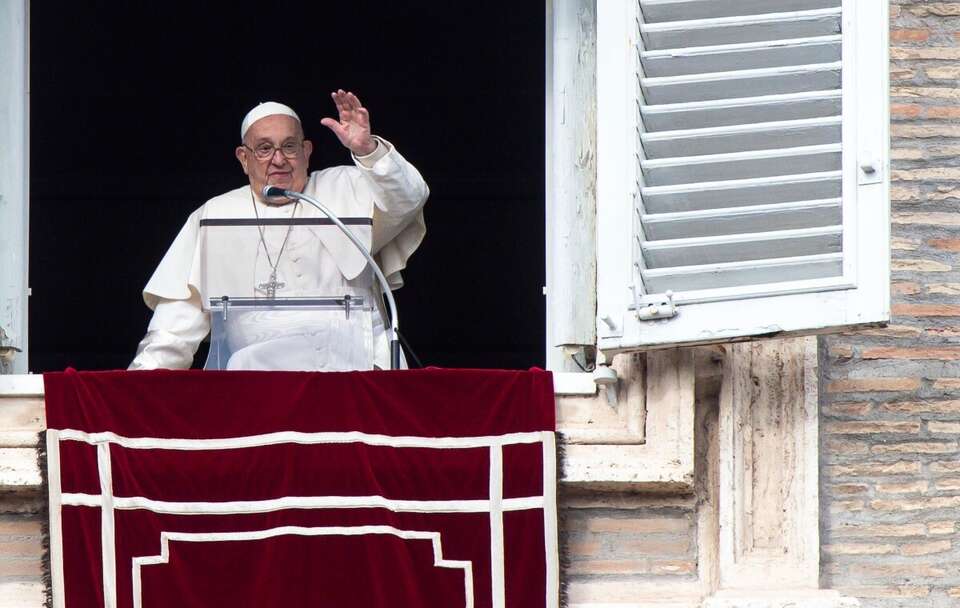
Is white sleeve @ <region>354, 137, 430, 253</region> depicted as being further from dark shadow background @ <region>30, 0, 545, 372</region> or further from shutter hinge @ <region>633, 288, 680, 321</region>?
dark shadow background @ <region>30, 0, 545, 372</region>

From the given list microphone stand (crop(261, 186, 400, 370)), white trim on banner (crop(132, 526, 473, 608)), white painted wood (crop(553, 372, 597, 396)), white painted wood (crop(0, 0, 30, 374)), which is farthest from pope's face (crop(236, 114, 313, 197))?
white trim on banner (crop(132, 526, 473, 608))

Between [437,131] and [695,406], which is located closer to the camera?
[695,406]

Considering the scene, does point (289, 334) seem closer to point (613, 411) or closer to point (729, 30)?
point (613, 411)

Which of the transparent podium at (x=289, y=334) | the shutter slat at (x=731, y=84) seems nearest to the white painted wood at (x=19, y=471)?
the transparent podium at (x=289, y=334)

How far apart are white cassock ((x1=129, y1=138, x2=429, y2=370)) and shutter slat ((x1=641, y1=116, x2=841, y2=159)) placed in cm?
87

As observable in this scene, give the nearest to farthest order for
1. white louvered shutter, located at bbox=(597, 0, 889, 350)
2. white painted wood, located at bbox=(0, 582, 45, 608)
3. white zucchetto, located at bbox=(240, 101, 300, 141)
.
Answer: white louvered shutter, located at bbox=(597, 0, 889, 350) → white painted wood, located at bbox=(0, 582, 45, 608) → white zucchetto, located at bbox=(240, 101, 300, 141)

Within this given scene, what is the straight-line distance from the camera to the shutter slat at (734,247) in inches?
248

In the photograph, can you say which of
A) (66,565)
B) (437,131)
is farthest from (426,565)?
(437,131)

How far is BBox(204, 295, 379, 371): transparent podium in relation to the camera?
6660 mm

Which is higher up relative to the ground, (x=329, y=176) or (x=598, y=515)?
(x=329, y=176)

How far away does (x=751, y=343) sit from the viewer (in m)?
6.56

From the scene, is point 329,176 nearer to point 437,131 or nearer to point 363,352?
point 363,352

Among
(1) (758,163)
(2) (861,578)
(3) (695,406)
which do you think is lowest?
(2) (861,578)

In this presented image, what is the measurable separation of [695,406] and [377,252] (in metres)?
1.20
